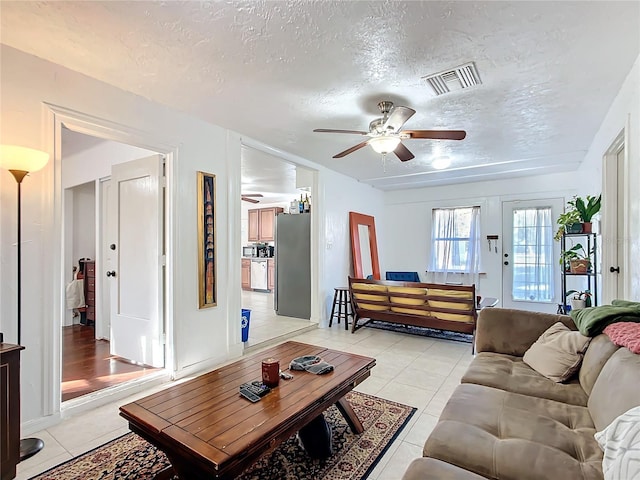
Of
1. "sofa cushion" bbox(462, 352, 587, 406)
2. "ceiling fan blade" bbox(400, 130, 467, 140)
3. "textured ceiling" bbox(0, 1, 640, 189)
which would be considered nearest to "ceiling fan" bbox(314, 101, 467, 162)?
"ceiling fan blade" bbox(400, 130, 467, 140)

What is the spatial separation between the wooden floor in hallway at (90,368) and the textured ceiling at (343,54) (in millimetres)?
2463

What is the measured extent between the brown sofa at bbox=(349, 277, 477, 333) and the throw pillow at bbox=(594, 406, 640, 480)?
8.88 feet

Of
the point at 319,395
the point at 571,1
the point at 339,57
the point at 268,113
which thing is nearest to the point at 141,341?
the point at 319,395

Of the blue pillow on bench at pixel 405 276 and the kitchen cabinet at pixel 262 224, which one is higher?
the kitchen cabinet at pixel 262 224

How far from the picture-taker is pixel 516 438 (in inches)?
52.0

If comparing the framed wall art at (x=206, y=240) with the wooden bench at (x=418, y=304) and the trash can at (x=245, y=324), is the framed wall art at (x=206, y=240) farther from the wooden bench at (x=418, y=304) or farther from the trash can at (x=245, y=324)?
the wooden bench at (x=418, y=304)

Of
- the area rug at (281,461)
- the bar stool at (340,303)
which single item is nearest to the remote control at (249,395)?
the area rug at (281,461)

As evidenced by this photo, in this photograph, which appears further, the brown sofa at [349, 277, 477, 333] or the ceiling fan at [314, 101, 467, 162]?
the brown sofa at [349, 277, 477, 333]

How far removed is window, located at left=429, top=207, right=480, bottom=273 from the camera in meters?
6.10

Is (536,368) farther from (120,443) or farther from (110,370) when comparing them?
(110,370)

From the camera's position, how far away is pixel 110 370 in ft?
10.2

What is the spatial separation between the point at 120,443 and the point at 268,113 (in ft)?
9.02

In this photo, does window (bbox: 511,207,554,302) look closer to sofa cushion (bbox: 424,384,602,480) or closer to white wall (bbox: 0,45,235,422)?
sofa cushion (bbox: 424,384,602,480)

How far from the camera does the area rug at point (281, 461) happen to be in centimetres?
171
